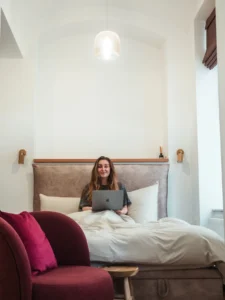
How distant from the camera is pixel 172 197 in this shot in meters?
3.86

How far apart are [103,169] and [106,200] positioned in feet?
1.62

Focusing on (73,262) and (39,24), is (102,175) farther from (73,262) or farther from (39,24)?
(39,24)

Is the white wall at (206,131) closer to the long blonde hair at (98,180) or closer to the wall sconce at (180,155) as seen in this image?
the wall sconce at (180,155)

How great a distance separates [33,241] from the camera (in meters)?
1.90

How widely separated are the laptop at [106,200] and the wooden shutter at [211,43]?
1737 millimetres

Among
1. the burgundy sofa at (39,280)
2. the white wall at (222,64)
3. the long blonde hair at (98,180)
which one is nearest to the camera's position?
the burgundy sofa at (39,280)

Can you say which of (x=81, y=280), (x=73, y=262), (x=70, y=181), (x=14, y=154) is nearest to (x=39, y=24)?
(x=14, y=154)

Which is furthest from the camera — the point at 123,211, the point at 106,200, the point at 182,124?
the point at 182,124

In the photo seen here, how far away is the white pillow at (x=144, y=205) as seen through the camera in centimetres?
333

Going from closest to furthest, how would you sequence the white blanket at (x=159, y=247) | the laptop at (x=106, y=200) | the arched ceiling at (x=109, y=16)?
the white blanket at (x=159, y=247) → the laptop at (x=106, y=200) → the arched ceiling at (x=109, y=16)

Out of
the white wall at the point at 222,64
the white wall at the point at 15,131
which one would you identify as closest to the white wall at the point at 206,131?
the white wall at the point at 222,64

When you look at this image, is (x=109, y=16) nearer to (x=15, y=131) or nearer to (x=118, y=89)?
(x=118, y=89)

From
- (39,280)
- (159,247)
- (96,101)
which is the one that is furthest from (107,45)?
(39,280)

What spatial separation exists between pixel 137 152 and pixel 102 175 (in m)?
0.78
